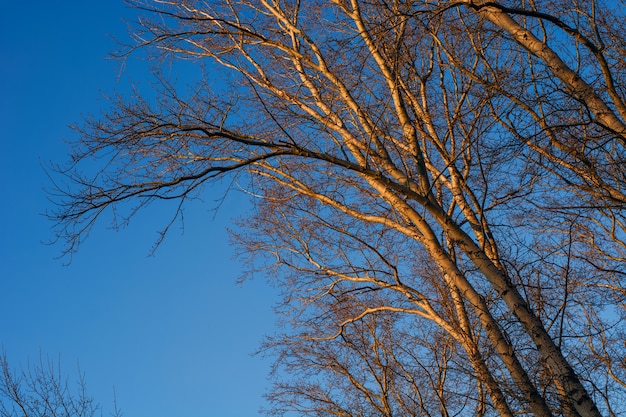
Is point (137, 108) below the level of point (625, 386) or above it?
above

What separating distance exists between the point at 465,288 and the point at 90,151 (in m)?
3.80

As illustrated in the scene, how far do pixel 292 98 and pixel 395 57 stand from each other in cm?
229

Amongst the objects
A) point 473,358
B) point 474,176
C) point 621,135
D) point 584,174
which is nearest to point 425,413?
point 473,358

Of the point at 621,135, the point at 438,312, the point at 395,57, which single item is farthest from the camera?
the point at 438,312

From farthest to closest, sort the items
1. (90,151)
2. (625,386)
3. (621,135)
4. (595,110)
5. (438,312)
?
1. (625,386)
2. (438,312)
3. (90,151)
4. (595,110)
5. (621,135)

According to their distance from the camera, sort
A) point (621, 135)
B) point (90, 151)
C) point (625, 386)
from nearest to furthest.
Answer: point (621, 135), point (90, 151), point (625, 386)

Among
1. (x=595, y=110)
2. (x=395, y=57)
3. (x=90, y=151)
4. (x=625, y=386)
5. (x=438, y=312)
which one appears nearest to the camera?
(x=595, y=110)

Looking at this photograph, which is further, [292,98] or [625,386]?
[625,386]

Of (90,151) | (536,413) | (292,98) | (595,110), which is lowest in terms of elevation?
(536,413)

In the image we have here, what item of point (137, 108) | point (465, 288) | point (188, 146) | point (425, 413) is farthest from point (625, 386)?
point (137, 108)

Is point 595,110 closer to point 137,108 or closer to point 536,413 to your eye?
point 536,413

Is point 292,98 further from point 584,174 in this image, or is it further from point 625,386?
point 625,386

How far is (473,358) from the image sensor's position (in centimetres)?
657

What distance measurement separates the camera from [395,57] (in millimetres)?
6828
